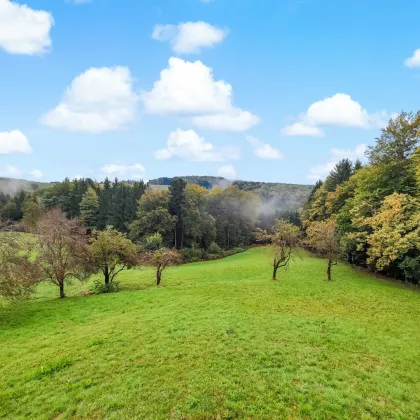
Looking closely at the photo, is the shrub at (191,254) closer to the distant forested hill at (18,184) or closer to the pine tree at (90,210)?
the pine tree at (90,210)

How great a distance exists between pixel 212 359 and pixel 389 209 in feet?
73.7

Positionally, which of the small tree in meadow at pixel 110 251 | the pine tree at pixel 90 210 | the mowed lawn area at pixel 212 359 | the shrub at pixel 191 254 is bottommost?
the shrub at pixel 191 254

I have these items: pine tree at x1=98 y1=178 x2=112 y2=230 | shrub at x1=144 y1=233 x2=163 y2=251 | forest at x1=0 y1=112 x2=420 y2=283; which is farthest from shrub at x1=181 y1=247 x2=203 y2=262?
pine tree at x1=98 y1=178 x2=112 y2=230

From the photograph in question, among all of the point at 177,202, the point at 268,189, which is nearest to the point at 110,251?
the point at 177,202

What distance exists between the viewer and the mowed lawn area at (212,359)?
26.5 ft

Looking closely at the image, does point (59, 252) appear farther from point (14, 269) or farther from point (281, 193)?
Result: point (281, 193)

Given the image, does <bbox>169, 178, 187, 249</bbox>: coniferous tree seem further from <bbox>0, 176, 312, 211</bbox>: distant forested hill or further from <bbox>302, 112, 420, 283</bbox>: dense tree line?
<bbox>0, 176, 312, 211</bbox>: distant forested hill

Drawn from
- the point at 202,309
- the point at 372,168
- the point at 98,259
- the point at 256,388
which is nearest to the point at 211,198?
the point at 372,168

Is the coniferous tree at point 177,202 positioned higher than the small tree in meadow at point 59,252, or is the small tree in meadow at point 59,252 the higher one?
the coniferous tree at point 177,202

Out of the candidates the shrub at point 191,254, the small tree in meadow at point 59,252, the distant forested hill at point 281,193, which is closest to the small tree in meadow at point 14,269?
the small tree in meadow at point 59,252

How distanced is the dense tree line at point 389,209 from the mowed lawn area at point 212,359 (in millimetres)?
6305

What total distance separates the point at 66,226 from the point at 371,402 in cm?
2276

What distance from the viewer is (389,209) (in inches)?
1003

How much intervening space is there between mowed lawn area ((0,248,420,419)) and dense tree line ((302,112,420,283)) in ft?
20.7
